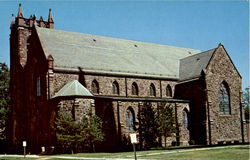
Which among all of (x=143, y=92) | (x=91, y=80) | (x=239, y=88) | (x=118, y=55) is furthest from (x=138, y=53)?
(x=239, y=88)

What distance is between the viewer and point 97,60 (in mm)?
45094

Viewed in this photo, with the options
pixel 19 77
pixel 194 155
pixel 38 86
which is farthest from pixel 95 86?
pixel 194 155

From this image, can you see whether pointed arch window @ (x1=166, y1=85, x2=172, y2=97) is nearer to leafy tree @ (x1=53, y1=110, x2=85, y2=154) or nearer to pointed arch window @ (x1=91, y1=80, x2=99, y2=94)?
pointed arch window @ (x1=91, y1=80, x2=99, y2=94)

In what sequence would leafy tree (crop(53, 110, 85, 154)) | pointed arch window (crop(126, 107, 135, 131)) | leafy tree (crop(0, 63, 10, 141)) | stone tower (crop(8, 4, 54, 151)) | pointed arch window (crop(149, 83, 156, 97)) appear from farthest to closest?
leafy tree (crop(0, 63, 10, 141)) → pointed arch window (crop(149, 83, 156, 97)) → stone tower (crop(8, 4, 54, 151)) → pointed arch window (crop(126, 107, 135, 131)) → leafy tree (crop(53, 110, 85, 154))

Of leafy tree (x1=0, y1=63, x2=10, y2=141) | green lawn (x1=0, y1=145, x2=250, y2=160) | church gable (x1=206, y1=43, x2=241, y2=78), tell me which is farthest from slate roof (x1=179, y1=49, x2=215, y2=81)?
leafy tree (x1=0, y1=63, x2=10, y2=141)

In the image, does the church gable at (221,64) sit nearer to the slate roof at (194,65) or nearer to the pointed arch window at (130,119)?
the slate roof at (194,65)

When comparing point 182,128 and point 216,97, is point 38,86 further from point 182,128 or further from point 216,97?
point 216,97

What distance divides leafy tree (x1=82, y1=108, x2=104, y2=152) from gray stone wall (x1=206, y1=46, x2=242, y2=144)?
15.7 metres

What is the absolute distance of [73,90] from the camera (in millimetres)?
37719

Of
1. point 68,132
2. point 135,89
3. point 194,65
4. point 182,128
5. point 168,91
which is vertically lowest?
point 182,128

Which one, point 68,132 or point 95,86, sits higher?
point 95,86

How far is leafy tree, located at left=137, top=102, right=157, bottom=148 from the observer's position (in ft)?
130

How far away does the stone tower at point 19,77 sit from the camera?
46.6 metres

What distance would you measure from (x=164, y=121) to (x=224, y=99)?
12061 mm
